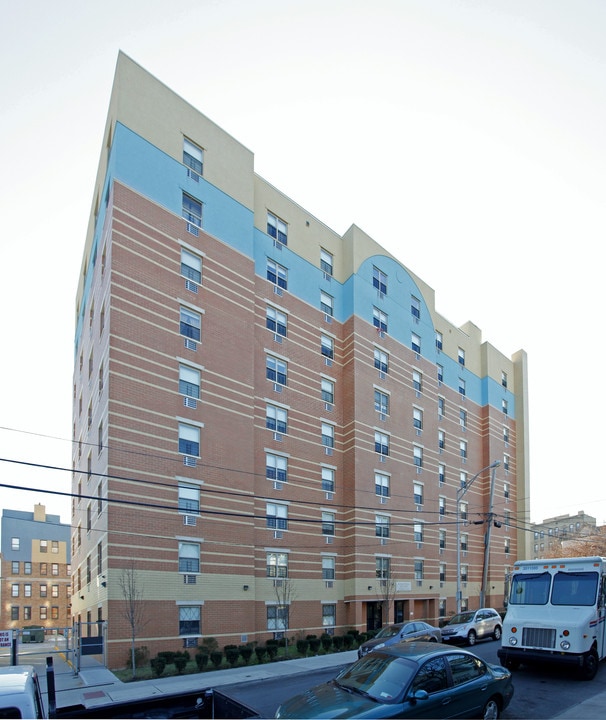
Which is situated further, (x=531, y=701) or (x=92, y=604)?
(x=92, y=604)

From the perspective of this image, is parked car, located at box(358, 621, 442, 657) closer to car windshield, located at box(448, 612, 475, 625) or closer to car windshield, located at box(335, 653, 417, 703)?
car windshield, located at box(448, 612, 475, 625)

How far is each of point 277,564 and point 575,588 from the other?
17.1 m

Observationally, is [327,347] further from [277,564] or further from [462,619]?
[462,619]

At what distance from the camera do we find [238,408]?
28781mm

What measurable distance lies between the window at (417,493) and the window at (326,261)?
15287 mm

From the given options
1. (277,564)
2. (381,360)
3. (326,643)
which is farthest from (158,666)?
(381,360)

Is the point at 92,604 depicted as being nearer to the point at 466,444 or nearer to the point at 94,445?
the point at 94,445

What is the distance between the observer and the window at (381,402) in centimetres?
3728

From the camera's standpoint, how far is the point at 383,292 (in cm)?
4000

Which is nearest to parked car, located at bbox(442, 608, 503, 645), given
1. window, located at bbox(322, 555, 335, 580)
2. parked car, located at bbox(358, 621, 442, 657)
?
parked car, located at bbox(358, 621, 442, 657)

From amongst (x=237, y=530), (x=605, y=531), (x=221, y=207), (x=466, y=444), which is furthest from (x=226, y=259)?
(x=605, y=531)

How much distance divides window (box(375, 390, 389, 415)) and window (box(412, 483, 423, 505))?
225 inches

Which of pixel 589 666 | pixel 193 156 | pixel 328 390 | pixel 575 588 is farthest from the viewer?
pixel 328 390

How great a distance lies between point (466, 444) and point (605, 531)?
245ft
